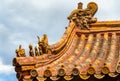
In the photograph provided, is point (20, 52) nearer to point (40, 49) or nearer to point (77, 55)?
point (40, 49)

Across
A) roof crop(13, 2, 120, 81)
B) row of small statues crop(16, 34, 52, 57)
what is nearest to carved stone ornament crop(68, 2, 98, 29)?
roof crop(13, 2, 120, 81)

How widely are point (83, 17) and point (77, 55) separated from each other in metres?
1.47

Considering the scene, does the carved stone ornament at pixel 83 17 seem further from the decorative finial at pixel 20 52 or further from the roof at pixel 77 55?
the decorative finial at pixel 20 52

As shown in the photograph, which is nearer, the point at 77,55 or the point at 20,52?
the point at 20,52

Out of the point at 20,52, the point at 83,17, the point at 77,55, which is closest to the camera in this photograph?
the point at 20,52

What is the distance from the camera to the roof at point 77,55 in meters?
10.1

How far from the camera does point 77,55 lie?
12.1 m

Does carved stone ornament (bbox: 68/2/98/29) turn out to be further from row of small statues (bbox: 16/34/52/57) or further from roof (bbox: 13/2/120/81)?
row of small statues (bbox: 16/34/52/57)

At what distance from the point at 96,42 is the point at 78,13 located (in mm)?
891

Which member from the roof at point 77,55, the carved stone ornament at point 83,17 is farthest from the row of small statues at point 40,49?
the carved stone ornament at point 83,17

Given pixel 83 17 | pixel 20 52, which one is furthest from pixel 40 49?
pixel 83 17

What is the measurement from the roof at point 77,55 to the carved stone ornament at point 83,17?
0.08 ft

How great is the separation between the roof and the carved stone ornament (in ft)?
0.08

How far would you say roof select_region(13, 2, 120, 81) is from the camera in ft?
33.3
